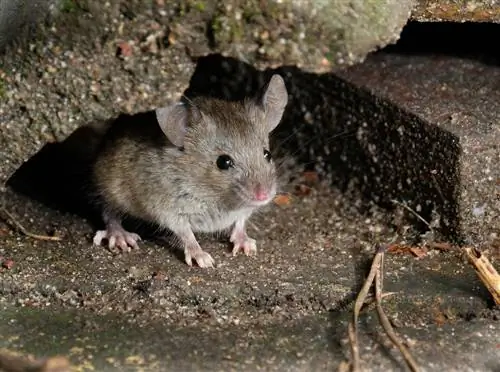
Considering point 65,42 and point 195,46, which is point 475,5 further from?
point 65,42

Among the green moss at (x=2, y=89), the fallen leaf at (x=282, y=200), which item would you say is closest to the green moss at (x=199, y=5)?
the green moss at (x=2, y=89)

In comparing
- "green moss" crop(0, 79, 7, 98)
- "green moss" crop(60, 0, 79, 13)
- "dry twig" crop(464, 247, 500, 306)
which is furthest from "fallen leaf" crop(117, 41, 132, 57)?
"dry twig" crop(464, 247, 500, 306)

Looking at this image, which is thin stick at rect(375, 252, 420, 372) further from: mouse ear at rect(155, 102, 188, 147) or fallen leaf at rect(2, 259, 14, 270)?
fallen leaf at rect(2, 259, 14, 270)

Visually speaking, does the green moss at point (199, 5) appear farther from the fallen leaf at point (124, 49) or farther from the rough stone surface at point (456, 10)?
the rough stone surface at point (456, 10)

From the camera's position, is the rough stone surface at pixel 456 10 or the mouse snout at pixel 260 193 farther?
the mouse snout at pixel 260 193

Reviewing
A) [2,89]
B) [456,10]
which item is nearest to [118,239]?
[2,89]

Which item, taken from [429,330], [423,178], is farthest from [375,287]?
[423,178]
